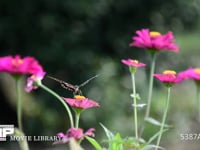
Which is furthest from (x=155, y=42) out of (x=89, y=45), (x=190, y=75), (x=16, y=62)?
(x=89, y=45)

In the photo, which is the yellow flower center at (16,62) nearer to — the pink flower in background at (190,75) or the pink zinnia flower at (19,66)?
the pink zinnia flower at (19,66)

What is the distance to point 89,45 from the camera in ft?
13.4

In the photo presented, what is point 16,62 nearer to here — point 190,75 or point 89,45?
point 190,75

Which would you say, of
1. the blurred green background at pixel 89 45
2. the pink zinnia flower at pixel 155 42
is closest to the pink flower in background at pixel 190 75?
the pink zinnia flower at pixel 155 42

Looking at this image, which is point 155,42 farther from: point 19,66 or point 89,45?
point 89,45

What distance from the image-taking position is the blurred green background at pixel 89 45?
3943 millimetres

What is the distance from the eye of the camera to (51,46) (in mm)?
3963

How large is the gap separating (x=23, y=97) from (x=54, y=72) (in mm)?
796

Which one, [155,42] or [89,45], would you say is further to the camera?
[89,45]

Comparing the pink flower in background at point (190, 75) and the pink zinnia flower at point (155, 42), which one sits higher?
the pink zinnia flower at point (155, 42)

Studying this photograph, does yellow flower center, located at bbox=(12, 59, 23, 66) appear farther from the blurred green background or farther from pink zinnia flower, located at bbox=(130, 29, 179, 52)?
the blurred green background

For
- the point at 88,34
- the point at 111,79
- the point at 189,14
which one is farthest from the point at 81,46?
the point at 189,14

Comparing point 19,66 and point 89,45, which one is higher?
point 89,45

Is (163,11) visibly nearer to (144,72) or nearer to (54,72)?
(144,72)
